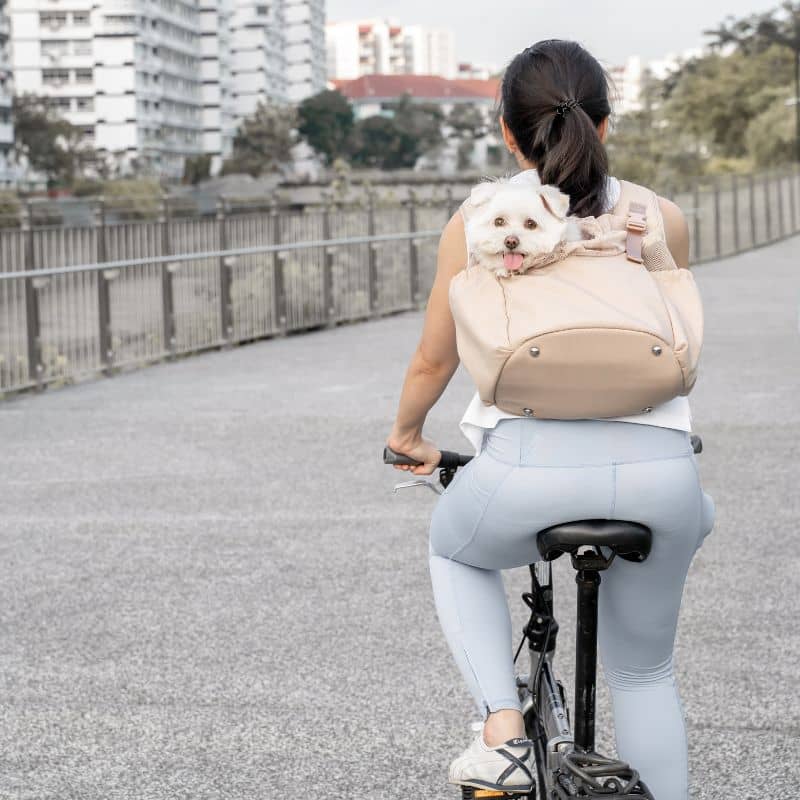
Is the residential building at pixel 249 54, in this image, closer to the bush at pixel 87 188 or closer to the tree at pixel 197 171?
the tree at pixel 197 171

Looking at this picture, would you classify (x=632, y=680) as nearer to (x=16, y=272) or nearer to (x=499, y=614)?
(x=499, y=614)

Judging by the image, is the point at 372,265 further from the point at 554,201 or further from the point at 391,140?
the point at 391,140

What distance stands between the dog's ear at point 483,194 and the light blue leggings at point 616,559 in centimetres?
38

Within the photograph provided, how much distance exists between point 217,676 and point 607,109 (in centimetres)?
291

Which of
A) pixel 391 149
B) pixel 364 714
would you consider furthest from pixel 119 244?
pixel 391 149

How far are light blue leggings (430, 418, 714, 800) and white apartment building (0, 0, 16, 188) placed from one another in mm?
115836

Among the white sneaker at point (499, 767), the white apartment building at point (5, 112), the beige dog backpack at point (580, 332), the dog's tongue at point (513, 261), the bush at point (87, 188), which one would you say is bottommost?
the white sneaker at point (499, 767)

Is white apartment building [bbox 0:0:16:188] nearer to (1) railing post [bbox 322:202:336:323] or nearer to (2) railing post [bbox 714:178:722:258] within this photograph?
(2) railing post [bbox 714:178:722:258]

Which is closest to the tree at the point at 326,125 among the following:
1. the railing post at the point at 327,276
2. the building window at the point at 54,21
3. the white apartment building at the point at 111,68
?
the white apartment building at the point at 111,68

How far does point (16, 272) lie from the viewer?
14.0 metres

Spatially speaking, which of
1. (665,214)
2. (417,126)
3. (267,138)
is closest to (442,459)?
(665,214)

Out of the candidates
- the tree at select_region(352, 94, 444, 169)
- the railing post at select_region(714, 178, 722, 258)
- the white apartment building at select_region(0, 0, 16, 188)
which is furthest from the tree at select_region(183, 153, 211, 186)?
the railing post at select_region(714, 178, 722, 258)

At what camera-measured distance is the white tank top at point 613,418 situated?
2.88m

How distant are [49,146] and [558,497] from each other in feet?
401
